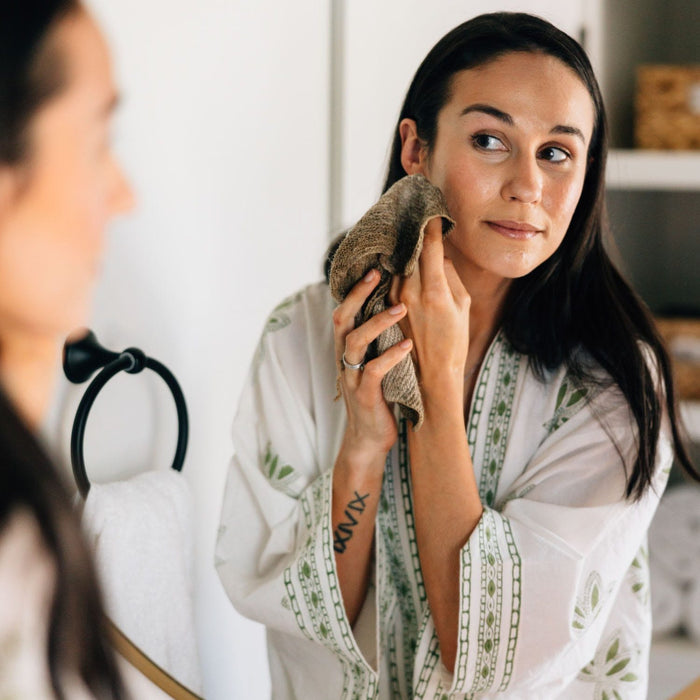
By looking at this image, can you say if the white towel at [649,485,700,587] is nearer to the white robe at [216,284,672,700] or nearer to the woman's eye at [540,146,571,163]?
the white robe at [216,284,672,700]

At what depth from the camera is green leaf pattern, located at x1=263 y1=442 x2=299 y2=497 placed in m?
0.50

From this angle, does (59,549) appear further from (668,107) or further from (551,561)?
(668,107)

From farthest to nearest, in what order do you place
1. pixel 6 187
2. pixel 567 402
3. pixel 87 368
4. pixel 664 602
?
1. pixel 664 602
2. pixel 567 402
3. pixel 87 368
4. pixel 6 187

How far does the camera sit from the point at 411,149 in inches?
18.2

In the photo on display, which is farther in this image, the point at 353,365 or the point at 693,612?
A: the point at 693,612

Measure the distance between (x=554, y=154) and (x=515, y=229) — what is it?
0.04 meters

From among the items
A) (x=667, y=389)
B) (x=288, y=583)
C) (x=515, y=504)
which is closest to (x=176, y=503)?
(x=288, y=583)

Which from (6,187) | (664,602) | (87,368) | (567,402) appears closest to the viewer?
(6,187)

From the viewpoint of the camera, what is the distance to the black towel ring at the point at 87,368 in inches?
15.0

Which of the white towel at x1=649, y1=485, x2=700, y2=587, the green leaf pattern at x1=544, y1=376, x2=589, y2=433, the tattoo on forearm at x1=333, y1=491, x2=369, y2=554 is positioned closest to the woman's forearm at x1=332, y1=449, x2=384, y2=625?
the tattoo on forearm at x1=333, y1=491, x2=369, y2=554

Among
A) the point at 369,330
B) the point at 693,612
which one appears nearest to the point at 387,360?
the point at 369,330

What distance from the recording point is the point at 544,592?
0.46 meters

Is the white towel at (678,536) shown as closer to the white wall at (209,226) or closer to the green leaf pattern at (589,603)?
the green leaf pattern at (589,603)

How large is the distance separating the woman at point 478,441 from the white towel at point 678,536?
5 centimetres
